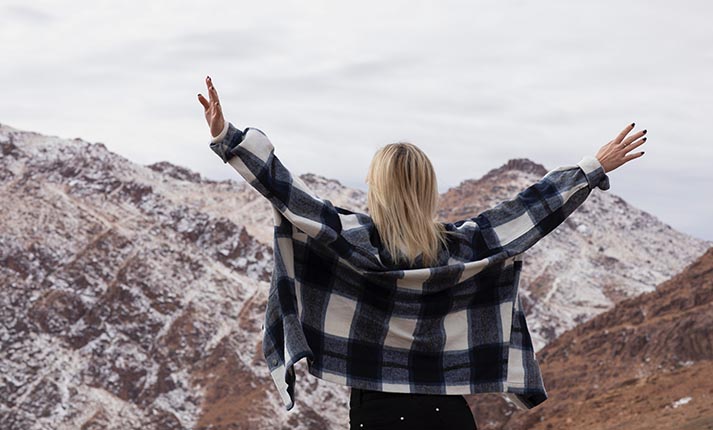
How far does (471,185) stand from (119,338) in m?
42.4

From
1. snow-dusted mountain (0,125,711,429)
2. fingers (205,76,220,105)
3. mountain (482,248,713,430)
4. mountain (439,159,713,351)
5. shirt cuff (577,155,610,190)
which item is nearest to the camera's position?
fingers (205,76,220,105)

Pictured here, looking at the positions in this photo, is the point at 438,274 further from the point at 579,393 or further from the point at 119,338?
the point at 119,338

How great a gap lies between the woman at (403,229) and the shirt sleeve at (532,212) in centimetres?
24

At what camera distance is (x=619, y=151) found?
411 centimetres

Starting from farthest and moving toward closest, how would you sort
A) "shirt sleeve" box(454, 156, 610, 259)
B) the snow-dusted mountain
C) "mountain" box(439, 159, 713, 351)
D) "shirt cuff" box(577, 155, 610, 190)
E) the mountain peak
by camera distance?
1. the mountain peak
2. "mountain" box(439, 159, 713, 351)
3. the snow-dusted mountain
4. "shirt cuff" box(577, 155, 610, 190)
5. "shirt sleeve" box(454, 156, 610, 259)

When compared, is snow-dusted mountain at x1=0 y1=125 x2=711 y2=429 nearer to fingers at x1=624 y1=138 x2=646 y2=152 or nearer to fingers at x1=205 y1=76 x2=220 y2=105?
fingers at x1=624 y1=138 x2=646 y2=152

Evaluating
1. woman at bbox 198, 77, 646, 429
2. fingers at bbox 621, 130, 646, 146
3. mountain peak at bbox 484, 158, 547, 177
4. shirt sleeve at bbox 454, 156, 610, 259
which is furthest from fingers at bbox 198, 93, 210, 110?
mountain peak at bbox 484, 158, 547, 177

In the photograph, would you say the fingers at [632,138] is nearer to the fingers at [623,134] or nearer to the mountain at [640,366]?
the fingers at [623,134]

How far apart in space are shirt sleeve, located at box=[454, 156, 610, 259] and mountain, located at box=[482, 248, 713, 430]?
18600mm

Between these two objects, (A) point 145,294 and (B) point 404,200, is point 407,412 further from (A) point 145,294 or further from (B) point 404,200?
(A) point 145,294

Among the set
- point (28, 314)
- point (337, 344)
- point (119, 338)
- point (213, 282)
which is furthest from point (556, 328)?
point (337, 344)

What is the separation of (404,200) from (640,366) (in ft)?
99.8

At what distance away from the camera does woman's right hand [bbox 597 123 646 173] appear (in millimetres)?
4098

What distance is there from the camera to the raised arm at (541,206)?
3865 millimetres
